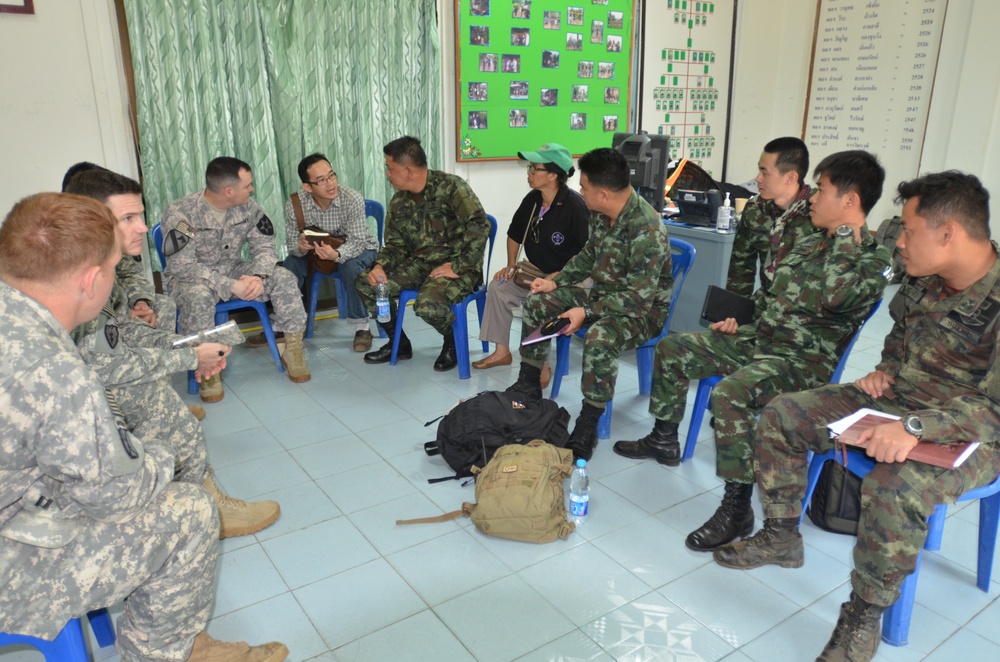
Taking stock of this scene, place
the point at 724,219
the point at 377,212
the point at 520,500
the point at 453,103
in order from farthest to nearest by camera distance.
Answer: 1. the point at 453,103
2. the point at 377,212
3. the point at 724,219
4. the point at 520,500

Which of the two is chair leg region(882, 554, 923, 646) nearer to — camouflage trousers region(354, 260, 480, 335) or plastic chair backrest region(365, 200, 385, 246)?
camouflage trousers region(354, 260, 480, 335)

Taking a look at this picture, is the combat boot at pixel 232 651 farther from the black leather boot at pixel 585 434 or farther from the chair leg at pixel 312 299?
the chair leg at pixel 312 299

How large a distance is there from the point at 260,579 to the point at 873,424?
182 cm

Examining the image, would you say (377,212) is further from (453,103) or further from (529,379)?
(529,379)

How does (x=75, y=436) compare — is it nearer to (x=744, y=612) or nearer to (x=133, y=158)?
(x=744, y=612)

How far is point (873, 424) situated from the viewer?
180cm

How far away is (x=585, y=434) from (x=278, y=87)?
2773 millimetres

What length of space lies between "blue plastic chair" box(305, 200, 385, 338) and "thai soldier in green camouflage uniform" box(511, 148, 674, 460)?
63.0 inches

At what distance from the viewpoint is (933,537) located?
6.45 feet

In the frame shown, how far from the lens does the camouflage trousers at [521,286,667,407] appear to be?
2.83 metres

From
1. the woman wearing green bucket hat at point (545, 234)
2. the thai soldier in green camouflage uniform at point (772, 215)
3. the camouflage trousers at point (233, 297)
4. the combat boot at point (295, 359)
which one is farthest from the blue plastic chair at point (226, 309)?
the thai soldier in green camouflage uniform at point (772, 215)

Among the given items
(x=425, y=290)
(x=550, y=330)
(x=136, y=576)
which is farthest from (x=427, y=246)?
(x=136, y=576)

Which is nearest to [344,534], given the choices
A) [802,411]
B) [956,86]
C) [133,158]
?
[802,411]

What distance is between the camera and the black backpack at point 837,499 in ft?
7.38
